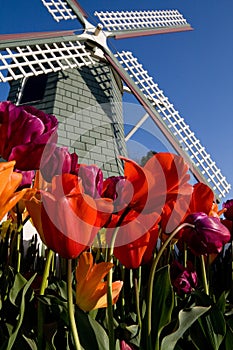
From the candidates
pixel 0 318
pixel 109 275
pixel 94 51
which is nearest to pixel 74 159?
pixel 109 275

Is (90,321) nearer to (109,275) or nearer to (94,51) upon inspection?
(109,275)

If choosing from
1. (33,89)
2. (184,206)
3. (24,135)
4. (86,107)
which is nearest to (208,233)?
(184,206)

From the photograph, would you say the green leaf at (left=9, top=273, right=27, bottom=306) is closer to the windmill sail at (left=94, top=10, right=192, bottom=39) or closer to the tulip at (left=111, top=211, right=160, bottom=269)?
the tulip at (left=111, top=211, right=160, bottom=269)

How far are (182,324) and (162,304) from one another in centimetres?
4

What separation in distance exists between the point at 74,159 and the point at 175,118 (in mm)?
9129

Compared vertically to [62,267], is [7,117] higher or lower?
higher

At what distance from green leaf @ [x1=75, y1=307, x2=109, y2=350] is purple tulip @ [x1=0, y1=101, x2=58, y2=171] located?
0.22 m

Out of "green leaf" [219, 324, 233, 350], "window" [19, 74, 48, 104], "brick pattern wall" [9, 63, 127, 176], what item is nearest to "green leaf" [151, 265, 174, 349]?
"green leaf" [219, 324, 233, 350]

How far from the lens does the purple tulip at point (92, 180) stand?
0.57 m

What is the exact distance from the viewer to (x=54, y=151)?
60 centimetres

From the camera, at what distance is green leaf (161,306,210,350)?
56cm

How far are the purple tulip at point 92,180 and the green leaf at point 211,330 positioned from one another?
283 mm

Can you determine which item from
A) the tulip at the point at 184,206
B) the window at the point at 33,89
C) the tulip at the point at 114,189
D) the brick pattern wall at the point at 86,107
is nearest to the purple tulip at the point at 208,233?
the tulip at the point at 184,206

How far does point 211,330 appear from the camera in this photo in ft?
2.28
